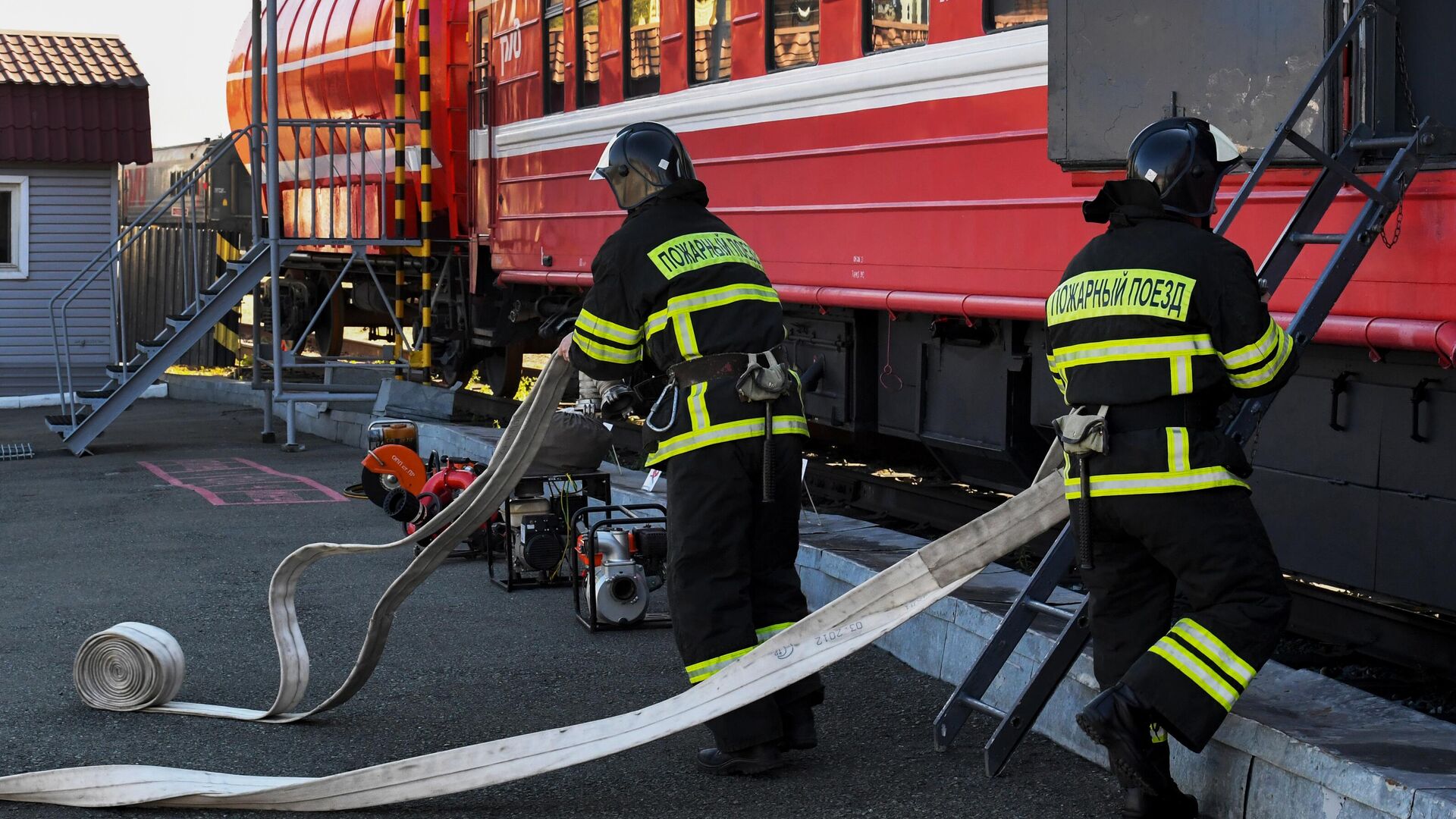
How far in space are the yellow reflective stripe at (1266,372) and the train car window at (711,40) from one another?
560cm

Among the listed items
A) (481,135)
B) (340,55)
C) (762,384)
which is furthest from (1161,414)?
(340,55)

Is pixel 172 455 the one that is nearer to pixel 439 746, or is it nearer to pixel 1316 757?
pixel 439 746

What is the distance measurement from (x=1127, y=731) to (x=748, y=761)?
3.93 feet

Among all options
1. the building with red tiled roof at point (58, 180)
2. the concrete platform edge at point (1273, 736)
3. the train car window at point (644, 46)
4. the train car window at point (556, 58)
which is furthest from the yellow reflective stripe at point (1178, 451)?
the building with red tiled roof at point (58, 180)

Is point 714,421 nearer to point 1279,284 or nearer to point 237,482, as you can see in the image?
point 1279,284

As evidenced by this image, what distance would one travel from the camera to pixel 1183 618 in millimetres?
3941

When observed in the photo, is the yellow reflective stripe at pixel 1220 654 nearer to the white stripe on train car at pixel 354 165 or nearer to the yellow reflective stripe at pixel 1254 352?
the yellow reflective stripe at pixel 1254 352

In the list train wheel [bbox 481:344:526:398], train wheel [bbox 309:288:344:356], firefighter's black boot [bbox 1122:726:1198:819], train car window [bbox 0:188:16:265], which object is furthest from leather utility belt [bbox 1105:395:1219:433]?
train car window [bbox 0:188:16:265]

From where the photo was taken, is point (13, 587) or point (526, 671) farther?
point (13, 587)

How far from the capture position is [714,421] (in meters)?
4.77

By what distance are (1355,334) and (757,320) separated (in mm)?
1930

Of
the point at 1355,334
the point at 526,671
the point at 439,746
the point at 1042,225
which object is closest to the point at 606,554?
the point at 526,671

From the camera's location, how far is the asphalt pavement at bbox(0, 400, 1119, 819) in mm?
4496

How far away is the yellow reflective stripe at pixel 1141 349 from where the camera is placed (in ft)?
12.8
